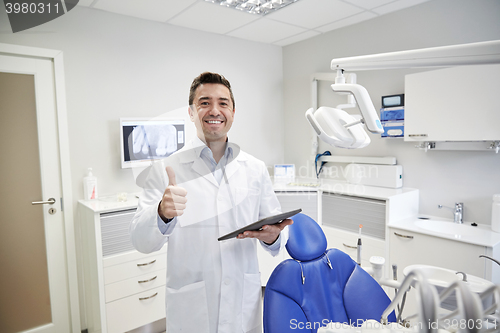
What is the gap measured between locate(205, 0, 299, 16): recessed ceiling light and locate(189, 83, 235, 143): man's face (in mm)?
1580

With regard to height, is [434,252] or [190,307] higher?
[190,307]

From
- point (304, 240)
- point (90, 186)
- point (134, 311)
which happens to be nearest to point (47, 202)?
point (90, 186)

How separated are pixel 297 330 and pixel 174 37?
9.11 feet

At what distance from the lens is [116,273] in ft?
7.50

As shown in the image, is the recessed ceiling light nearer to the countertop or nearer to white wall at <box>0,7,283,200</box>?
white wall at <box>0,7,283,200</box>

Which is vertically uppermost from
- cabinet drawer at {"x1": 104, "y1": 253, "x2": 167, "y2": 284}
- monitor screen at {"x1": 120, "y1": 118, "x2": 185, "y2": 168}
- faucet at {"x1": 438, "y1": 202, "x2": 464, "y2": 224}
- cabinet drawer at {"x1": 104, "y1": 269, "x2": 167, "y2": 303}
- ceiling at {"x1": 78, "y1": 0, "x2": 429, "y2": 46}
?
ceiling at {"x1": 78, "y1": 0, "x2": 429, "y2": 46}

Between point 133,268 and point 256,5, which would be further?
point 256,5

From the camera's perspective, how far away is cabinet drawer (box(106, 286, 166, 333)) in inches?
89.7

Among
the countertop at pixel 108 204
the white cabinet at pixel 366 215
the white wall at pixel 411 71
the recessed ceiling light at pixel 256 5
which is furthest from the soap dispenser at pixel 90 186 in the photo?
the white wall at pixel 411 71

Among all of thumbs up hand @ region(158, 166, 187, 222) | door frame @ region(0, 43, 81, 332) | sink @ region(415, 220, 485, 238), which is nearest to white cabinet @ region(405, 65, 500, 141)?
sink @ region(415, 220, 485, 238)

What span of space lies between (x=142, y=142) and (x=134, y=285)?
1.14m

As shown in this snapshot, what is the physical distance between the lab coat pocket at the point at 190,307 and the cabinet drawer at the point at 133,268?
118 centimetres

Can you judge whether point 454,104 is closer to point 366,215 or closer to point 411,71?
point 411,71

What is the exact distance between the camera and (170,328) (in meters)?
1.32
